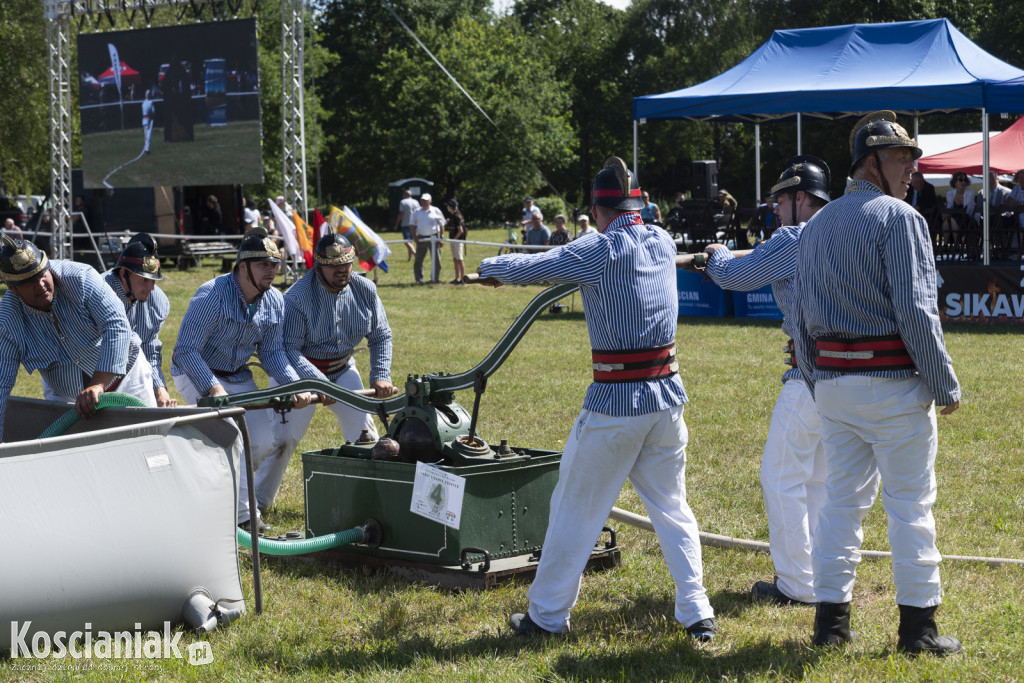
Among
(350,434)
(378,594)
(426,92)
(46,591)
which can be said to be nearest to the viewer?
(46,591)

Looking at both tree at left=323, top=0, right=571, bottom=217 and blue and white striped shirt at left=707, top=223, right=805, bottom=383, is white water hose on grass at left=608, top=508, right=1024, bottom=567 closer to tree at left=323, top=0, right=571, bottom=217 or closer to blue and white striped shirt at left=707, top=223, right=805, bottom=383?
blue and white striped shirt at left=707, top=223, right=805, bottom=383

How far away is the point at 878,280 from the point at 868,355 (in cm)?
30

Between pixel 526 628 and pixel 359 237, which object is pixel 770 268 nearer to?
pixel 526 628

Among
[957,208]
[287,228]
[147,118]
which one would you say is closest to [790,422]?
[287,228]

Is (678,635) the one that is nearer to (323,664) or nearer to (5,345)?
(323,664)

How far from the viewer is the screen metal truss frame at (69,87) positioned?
21578 mm

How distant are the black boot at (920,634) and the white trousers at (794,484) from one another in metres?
0.81

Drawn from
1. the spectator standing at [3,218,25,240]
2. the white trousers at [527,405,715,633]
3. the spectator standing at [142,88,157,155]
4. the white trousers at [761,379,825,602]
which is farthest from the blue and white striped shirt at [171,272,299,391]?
the spectator standing at [3,218,25,240]

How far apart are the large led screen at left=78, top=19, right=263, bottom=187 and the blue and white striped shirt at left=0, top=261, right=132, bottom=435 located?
695 inches

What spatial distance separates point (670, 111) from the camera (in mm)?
18688

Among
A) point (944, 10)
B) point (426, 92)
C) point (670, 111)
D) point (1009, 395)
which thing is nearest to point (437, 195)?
point (426, 92)

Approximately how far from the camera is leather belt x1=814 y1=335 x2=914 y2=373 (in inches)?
175

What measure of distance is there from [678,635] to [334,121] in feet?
181

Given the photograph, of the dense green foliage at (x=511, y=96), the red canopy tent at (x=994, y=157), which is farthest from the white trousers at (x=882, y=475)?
the dense green foliage at (x=511, y=96)
